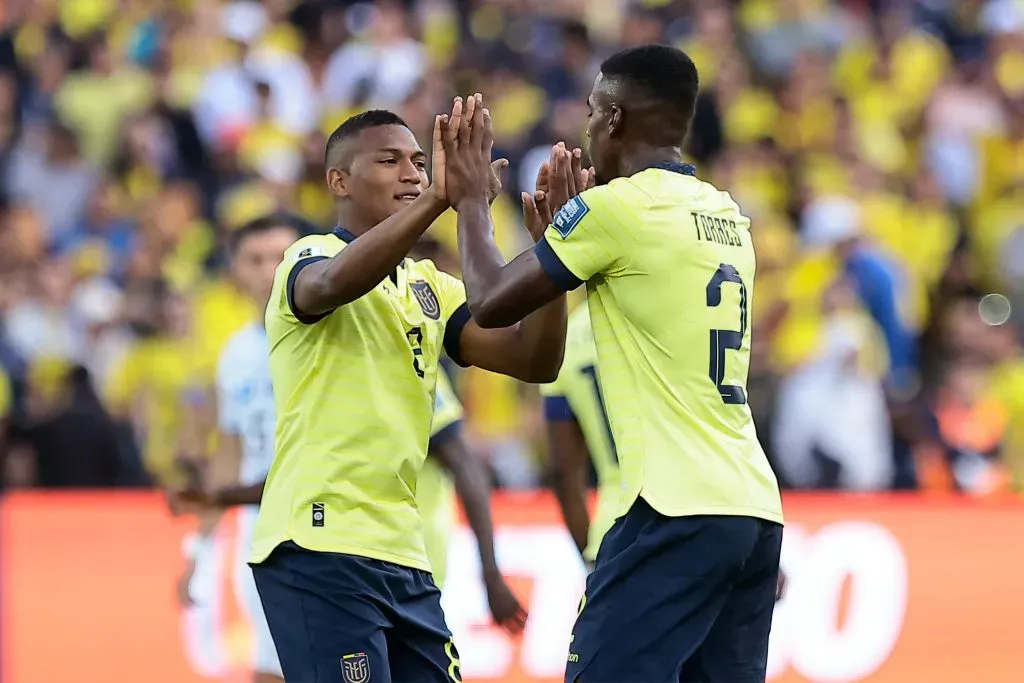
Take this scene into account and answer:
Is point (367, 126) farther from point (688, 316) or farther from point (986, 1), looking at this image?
point (986, 1)

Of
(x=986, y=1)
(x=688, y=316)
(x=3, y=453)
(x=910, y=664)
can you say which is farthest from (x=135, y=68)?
(x=688, y=316)

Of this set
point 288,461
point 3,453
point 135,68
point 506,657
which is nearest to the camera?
point 288,461

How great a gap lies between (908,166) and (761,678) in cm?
1012

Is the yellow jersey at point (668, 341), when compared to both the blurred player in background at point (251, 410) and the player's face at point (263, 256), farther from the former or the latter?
the player's face at point (263, 256)

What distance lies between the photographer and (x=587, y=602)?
16.1ft

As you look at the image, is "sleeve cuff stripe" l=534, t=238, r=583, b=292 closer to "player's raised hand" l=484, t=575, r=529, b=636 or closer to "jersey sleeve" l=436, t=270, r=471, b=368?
"jersey sleeve" l=436, t=270, r=471, b=368

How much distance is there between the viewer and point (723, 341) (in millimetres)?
4914

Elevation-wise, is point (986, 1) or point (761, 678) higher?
point (986, 1)

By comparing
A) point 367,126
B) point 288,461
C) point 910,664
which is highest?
point 367,126

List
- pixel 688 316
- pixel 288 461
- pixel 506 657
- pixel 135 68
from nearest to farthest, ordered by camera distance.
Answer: pixel 688 316 < pixel 288 461 < pixel 506 657 < pixel 135 68

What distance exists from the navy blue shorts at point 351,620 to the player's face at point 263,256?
2.69 meters

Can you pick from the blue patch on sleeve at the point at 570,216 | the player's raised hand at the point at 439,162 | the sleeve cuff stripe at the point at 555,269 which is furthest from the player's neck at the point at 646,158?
the player's raised hand at the point at 439,162

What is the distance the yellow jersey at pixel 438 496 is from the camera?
689 centimetres

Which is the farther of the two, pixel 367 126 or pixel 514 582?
pixel 514 582
